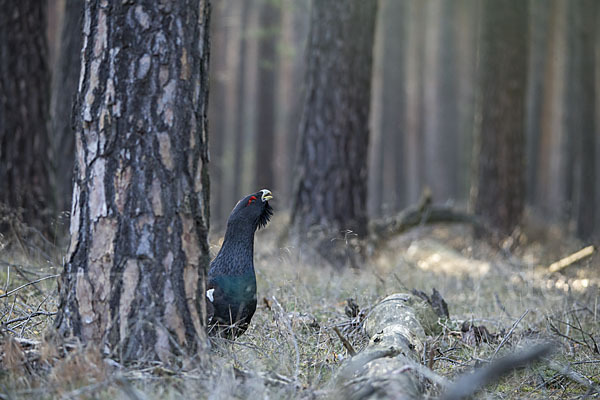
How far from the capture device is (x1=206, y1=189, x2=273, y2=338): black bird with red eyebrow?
357cm

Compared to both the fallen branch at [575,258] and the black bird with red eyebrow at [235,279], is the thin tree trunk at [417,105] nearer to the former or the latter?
the fallen branch at [575,258]

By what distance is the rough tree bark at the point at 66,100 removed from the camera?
23.3 feet

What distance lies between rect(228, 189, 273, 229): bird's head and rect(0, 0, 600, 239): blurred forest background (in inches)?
69.0

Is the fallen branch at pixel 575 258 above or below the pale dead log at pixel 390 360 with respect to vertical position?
below

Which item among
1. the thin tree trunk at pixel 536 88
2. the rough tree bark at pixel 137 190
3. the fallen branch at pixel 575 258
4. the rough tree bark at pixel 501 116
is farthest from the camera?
the thin tree trunk at pixel 536 88

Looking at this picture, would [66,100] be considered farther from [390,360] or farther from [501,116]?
[501,116]

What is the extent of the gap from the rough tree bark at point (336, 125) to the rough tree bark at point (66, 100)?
2688 mm

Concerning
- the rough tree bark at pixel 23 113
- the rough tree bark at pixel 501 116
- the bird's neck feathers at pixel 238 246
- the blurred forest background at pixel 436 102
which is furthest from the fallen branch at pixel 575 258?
the rough tree bark at pixel 23 113

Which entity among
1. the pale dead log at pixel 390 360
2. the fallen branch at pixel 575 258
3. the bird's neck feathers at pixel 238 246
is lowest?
the fallen branch at pixel 575 258

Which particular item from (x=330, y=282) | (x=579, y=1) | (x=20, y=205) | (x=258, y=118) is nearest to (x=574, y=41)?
(x=579, y=1)

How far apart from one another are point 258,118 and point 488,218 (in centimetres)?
880

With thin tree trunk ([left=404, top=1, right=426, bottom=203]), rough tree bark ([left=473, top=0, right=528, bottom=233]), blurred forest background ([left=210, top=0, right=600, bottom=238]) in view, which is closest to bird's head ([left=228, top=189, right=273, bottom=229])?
blurred forest background ([left=210, top=0, right=600, bottom=238])

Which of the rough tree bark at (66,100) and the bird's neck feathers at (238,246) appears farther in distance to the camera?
the rough tree bark at (66,100)

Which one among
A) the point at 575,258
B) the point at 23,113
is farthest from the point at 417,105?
the point at 23,113
